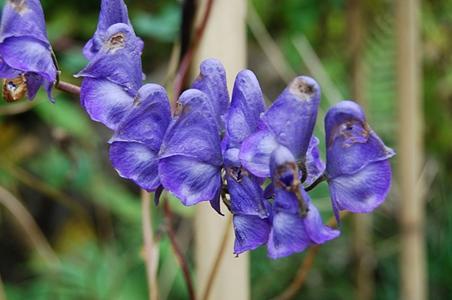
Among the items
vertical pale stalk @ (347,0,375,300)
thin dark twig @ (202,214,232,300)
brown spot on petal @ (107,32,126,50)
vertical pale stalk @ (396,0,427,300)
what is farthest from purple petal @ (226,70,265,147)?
vertical pale stalk @ (347,0,375,300)

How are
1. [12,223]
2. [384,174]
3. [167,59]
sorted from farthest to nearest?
[12,223] → [167,59] → [384,174]

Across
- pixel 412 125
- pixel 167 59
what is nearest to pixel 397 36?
pixel 412 125

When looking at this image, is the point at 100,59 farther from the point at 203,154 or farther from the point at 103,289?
the point at 103,289

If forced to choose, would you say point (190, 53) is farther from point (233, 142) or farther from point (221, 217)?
point (233, 142)

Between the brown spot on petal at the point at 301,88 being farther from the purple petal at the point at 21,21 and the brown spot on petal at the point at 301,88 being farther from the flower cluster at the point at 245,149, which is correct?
the purple petal at the point at 21,21

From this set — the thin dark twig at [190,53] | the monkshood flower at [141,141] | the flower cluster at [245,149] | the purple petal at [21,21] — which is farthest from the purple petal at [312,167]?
the thin dark twig at [190,53]

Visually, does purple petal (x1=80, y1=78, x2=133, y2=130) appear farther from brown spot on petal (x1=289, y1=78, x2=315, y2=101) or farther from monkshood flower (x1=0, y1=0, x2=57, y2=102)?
brown spot on petal (x1=289, y1=78, x2=315, y2=101)
